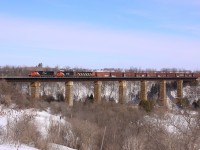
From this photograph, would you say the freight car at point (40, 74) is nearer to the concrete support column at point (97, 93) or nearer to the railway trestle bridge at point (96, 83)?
the railway trestle bridge at point (96, 83)

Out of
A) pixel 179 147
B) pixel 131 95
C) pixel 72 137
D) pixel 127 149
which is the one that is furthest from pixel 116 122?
pixel 131 95

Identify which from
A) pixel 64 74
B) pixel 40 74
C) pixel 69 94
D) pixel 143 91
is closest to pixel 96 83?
pixel 64 74

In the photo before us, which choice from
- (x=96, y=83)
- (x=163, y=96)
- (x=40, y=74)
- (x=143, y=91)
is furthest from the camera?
(x=163, y=96)

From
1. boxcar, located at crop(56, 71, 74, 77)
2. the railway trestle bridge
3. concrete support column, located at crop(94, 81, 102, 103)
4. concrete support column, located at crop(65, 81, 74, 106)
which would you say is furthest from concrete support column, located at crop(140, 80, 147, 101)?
concrete support column, located at crop(65, 81, 74, 106)

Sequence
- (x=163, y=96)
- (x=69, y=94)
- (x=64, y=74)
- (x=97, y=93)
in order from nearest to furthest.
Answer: (x=69, y=94)
(x=64, y=74)
(x=97, y=93)
(x=163, y=96)

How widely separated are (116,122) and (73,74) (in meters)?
20.2

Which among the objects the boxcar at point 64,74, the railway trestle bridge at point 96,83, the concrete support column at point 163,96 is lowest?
the concrete support column at point 163,96

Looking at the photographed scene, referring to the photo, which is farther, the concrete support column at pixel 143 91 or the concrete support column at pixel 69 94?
the concrete support column at pixel 143 91

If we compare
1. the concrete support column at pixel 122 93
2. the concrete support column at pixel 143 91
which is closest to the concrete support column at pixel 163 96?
the concrete support column at pixel 143 91

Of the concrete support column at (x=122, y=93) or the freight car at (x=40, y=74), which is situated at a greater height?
the freight car at (x=40, y=74)

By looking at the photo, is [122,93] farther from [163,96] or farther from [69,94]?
[69,94]

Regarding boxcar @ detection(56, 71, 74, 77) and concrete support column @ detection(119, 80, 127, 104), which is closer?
boxcar @ detection(56, 71, 74, 77)

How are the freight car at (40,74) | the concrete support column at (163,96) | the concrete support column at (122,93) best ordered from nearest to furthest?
the freight car at (40,74) < the concrete support column at (122,93) < the concrete support column at (163,96)

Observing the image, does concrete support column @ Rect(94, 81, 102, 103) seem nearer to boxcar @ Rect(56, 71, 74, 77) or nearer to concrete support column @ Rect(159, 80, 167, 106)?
boxcar @ Rect(56, 71, 74, 77)
